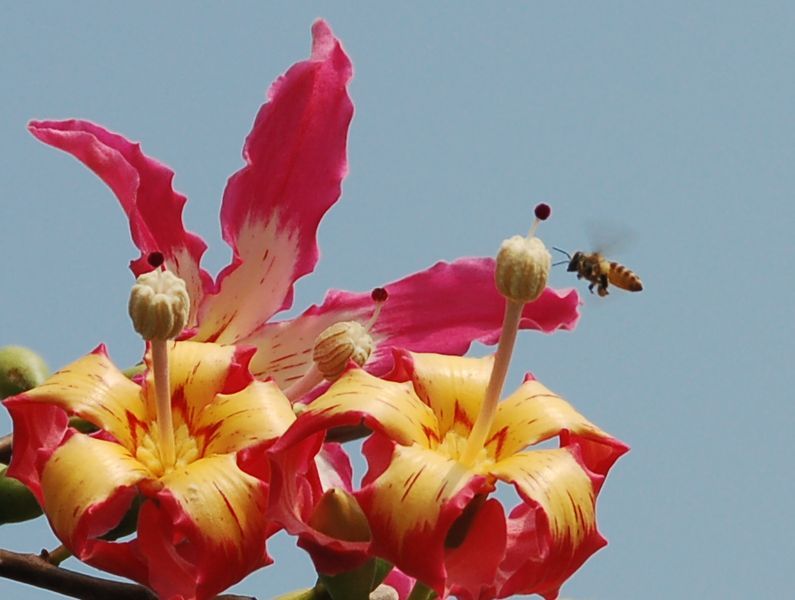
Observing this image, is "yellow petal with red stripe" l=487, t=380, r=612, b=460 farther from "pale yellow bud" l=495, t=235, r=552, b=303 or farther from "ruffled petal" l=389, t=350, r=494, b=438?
"pale yellow bud" l=495, t=235, r=552, b=303

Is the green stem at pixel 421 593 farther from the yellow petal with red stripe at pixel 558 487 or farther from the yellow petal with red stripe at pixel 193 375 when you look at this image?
the yellow petal with red stripe at pixel 193 375

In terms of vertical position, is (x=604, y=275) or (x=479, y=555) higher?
(x=604, y=275)

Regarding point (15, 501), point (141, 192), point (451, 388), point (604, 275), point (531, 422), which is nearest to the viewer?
point (531, 422)

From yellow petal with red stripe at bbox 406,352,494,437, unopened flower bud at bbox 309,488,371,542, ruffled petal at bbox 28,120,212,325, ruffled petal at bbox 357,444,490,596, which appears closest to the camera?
ruffled petal at bbox 357,444,490,596

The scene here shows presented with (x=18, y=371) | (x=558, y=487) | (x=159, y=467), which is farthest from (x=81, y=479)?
(x=18, y=371)

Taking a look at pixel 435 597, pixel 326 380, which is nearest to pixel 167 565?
pixel 435 597

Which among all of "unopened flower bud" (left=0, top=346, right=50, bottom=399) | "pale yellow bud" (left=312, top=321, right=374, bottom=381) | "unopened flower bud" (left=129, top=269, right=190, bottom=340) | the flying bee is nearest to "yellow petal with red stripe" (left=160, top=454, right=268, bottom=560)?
"unopened flower bud" (left=129, top=269, right=190, bottom=340)

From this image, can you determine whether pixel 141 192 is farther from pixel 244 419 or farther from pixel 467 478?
pixel 467 478

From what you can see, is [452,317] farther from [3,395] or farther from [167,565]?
[167,565]
